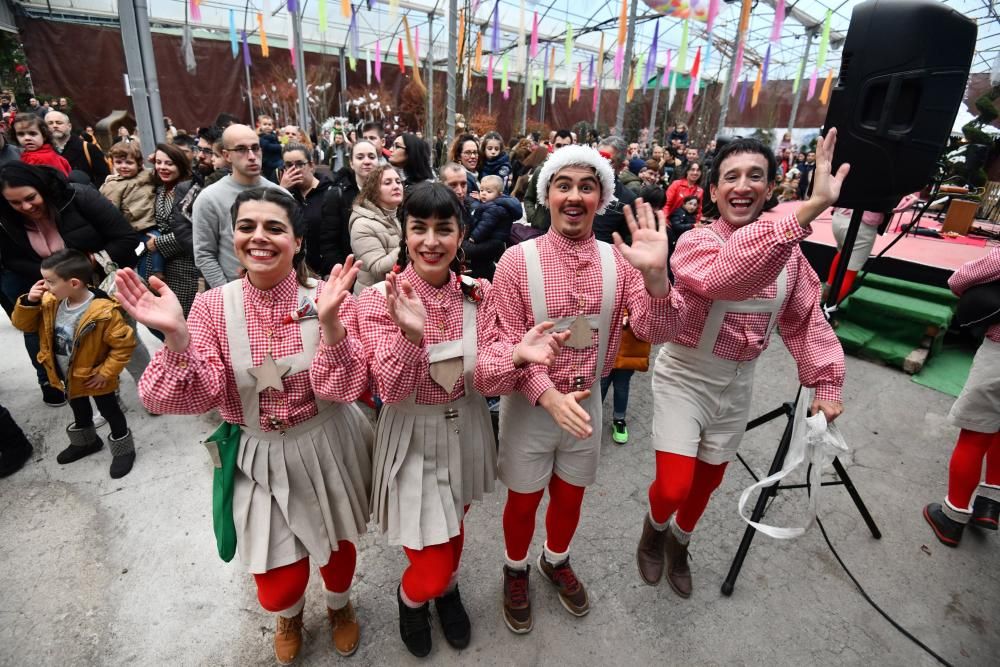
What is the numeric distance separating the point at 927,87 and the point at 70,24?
20.7 metres

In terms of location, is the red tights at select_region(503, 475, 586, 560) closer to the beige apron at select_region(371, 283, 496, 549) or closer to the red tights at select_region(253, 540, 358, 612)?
the beige apron at select_region(371, 283, 496, 549)

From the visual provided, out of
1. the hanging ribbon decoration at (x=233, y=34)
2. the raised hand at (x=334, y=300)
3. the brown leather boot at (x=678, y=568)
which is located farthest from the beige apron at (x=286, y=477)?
the hanging ribbon decoration at (x=233, y=34)

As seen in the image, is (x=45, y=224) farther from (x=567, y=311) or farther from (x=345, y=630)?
(x=567, y=311)

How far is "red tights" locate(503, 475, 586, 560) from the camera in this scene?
6.54 feet

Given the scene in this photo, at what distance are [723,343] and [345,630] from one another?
1906 mm

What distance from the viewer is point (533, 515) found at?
204 cm

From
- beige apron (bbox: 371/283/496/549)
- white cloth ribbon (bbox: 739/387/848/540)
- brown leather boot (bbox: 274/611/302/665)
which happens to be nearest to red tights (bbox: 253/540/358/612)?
brown leather boot (bbox: 274/611/302/665)

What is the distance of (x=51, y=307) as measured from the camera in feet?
8.93

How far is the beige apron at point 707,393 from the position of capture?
1.97m

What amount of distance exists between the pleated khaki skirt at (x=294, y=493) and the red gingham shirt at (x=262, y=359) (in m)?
0.07

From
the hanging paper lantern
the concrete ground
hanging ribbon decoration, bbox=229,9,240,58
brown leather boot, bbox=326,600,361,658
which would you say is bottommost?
the concrete ground

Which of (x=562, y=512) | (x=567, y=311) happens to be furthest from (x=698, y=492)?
(x=567, y=311)

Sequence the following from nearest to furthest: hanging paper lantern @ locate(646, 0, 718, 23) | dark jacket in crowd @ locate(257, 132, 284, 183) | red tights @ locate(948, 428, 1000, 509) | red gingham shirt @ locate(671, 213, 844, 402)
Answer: red gingham shirt @ locate(671, 213, 844, 402) < red tights @ locate(948, 428, 1000, 509) < dark jacket in crowd @ locate(257, 132, 284, 183) < hanging paper lantern @ locate(646, 0, 718, 23)

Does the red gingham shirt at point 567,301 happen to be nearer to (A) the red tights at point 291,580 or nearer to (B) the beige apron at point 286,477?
(B) the beige apron at point 286,477
